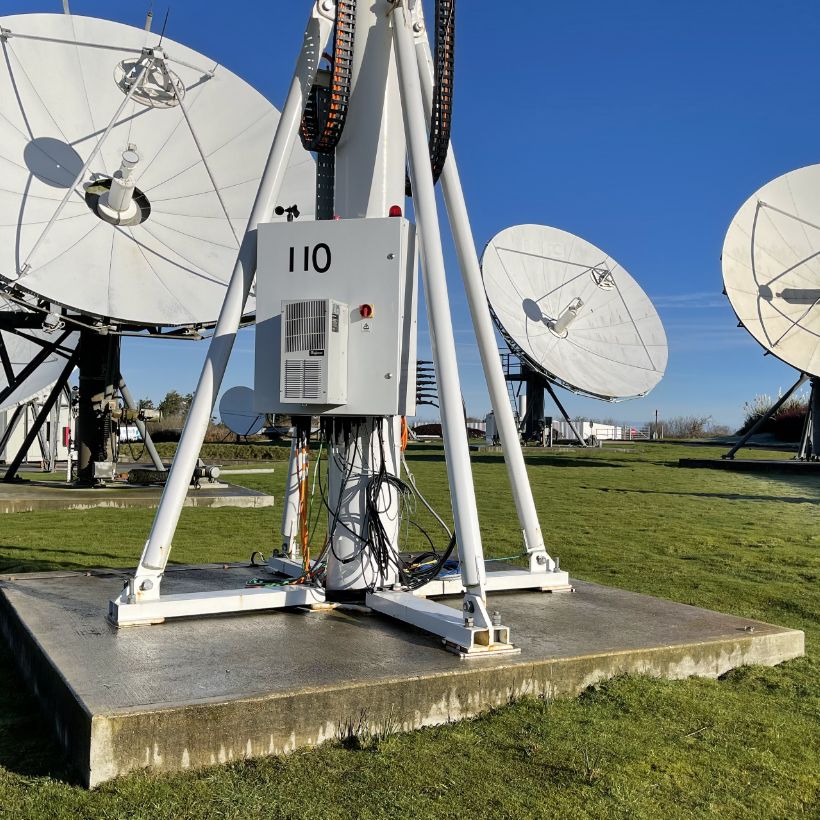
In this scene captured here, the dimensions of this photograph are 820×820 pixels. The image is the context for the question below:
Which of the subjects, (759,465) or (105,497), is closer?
(105,497)

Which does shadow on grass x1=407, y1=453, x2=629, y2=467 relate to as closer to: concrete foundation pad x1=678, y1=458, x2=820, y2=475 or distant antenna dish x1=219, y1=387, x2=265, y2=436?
concrete foundation pad x1=678, y1=458, x2=820, y2=475

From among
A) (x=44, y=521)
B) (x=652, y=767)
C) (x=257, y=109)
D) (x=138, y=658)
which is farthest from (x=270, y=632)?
(x=257, y=109)

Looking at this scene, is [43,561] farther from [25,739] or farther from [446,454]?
[446,454]

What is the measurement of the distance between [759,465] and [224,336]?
26.2m

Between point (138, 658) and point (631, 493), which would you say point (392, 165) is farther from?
point (631, 493)

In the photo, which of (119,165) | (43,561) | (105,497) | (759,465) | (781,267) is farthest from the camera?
(759,465)

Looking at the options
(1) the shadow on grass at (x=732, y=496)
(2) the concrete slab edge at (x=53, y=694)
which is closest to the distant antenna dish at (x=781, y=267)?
(1) the shadow on grass at (x=732, y=496)

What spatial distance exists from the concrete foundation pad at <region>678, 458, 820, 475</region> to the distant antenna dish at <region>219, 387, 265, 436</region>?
22912 mm

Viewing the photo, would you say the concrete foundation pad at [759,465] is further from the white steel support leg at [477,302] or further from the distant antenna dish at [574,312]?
the white steel support leg at [477,302]

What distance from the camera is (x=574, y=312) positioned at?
3378cm

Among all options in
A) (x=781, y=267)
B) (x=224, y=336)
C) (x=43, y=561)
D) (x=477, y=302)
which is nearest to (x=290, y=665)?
(x=224, y=336)

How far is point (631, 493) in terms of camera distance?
19.8m

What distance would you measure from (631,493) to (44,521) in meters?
12.3

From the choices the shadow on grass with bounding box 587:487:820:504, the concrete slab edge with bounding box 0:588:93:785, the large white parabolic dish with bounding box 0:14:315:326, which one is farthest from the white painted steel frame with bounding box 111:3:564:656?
the shadow on grass with bounding box 587:487:820:504
